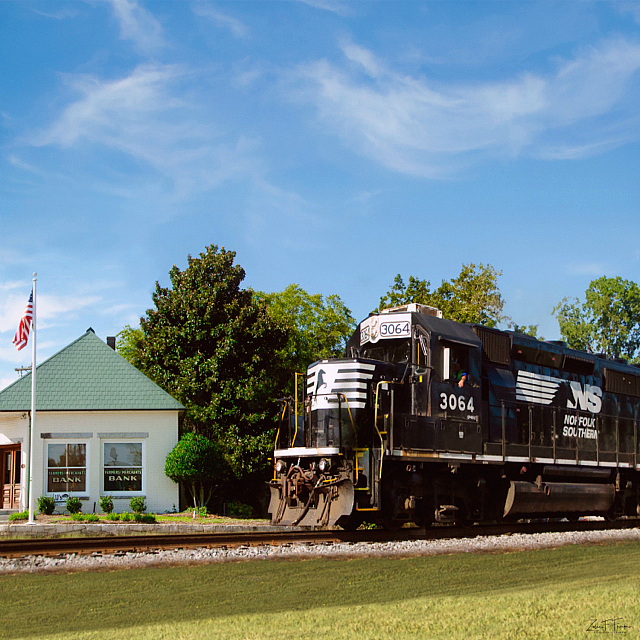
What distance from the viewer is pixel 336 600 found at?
749cm

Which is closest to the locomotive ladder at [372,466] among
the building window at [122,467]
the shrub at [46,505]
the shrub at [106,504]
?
the shrub at [106,504]

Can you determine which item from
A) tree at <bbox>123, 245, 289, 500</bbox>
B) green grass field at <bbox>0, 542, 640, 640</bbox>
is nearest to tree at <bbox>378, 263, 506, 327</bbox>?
tree at <bbox>123, 245, 289, 500</bbox>

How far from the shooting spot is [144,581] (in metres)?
8.52

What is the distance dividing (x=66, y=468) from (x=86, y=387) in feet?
9.32

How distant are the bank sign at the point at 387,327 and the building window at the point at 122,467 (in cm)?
1316

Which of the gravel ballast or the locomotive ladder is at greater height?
the locomotive ladder

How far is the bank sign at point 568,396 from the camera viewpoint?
52.5ft

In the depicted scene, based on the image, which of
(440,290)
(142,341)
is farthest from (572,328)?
(142,341)

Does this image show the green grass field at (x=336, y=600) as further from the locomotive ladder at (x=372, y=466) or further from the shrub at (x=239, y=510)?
the shrub at (x=239, y=510)

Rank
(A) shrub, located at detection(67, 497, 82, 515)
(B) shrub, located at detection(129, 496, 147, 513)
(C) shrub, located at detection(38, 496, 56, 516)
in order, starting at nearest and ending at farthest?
(C) shrub, located at detection(38, 496, 56, 516) < (A) shrub, located at detection(67, 497, 82, 515) < (B) shrub, located at detection(129, 496, 147, 513)

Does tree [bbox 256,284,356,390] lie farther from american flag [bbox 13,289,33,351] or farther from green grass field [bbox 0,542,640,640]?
green grass field [bbox 0,542,640,640]

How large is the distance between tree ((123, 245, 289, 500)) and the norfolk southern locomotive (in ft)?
37.9

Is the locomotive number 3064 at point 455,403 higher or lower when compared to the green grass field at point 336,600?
higher

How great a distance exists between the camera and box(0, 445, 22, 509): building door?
25.1 meters
